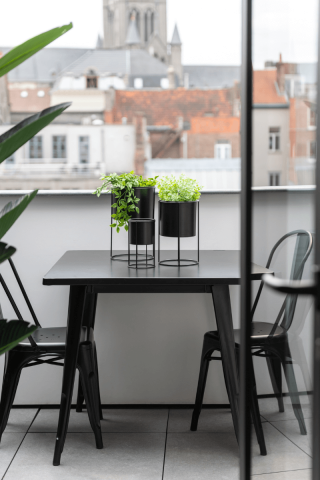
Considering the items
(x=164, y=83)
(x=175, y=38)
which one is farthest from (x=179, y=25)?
(x=164, y=83)

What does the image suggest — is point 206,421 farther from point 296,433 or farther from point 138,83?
point 138,83

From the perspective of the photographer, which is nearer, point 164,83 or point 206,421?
A: point 206,421

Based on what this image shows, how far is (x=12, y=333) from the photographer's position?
57.0 inches

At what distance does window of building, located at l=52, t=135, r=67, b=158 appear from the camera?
2814 mm

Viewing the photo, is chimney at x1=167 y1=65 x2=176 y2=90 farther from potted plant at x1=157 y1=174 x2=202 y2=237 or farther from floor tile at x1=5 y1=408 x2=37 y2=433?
floor tile at x1=5 y1=408 x2=37 y2=433

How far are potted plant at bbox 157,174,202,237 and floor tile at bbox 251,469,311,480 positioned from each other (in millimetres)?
1115

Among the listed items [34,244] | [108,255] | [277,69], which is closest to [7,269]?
[34,244]

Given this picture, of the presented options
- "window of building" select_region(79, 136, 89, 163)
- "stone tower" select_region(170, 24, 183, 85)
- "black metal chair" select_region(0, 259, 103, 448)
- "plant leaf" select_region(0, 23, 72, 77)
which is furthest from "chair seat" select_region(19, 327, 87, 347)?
"stone tower" select_region(170, 24, 183, 85)

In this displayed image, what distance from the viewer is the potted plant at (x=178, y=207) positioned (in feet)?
7.32

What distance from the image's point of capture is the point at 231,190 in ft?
8.77

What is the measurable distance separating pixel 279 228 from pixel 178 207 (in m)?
1.01

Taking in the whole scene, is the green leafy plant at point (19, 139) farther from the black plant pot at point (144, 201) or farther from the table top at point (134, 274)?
the black plant pot at point (144, 201)

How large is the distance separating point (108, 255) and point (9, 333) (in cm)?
107

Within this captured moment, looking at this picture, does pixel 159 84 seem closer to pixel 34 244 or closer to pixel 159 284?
pixel 34 244
